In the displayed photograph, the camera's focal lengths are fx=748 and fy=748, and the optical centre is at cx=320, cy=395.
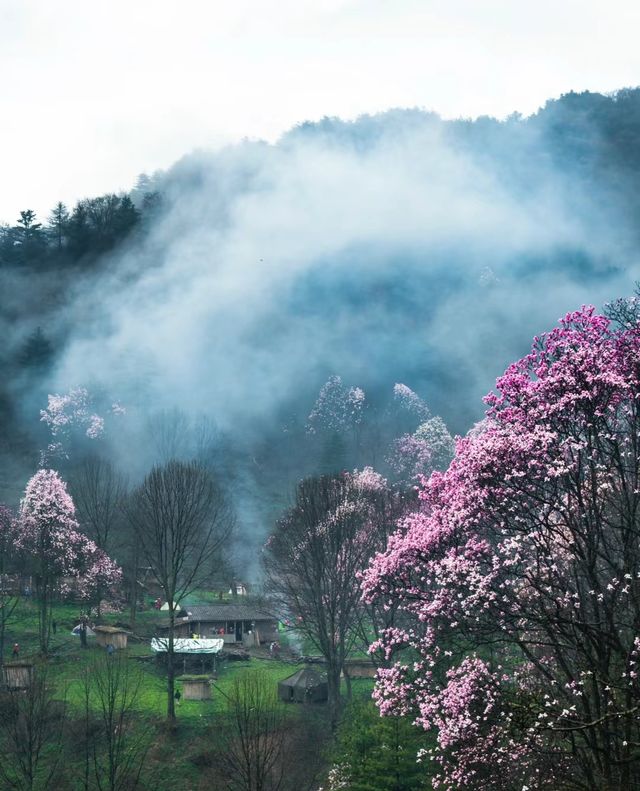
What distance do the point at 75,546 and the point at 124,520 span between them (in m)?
16.8

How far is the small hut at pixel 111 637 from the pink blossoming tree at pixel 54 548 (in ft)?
14.9

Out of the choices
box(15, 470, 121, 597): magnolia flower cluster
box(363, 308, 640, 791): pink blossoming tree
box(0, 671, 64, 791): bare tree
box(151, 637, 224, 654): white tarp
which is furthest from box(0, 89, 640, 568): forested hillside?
box(363, 308, 640, 791): pink blossoming tree

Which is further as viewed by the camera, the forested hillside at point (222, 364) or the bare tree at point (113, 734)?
the forested hillside at point (222, 364)

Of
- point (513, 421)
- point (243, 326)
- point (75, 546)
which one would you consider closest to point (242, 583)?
point (75, 546)

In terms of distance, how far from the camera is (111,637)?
2635 inches

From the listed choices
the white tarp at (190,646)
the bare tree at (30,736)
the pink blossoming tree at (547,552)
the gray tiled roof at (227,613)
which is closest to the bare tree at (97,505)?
the gray tiled roof at (227,613)

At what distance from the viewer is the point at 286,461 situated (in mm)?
142375

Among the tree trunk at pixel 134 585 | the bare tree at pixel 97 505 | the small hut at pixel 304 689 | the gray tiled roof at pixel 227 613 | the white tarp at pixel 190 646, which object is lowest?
the small hut at pixel 304 689

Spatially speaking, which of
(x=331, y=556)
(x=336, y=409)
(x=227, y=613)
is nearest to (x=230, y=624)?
(x=227, y=613)

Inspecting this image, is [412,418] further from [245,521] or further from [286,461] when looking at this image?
[245,521]

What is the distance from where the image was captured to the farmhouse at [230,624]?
245 ft

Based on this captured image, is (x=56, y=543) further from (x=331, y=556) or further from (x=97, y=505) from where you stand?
(x=331, y=556)

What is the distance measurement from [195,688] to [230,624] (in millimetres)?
19248

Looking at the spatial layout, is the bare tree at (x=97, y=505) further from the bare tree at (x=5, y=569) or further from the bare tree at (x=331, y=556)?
the bare tree at (x=331, y=556)
